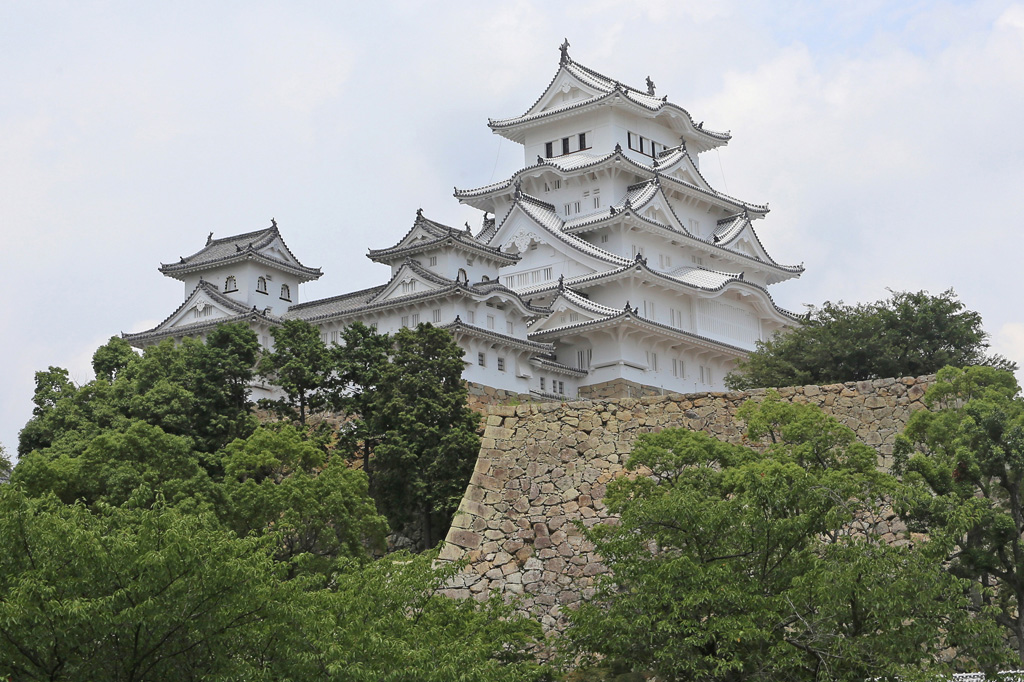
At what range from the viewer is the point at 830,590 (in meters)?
16.4

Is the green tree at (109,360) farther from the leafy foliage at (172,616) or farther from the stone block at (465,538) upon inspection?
the leafy foliage at (172,616)

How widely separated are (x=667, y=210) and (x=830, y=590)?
30745 mm

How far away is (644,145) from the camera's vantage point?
50.2 m

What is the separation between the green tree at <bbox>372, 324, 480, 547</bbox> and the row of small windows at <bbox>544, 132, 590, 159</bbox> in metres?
23.5

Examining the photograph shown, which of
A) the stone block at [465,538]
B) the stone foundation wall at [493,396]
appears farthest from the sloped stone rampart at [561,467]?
the stone foundation wall at [493,396]

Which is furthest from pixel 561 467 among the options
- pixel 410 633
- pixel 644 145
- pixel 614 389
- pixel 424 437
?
pixel 644 145

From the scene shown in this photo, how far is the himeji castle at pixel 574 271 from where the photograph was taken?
38344 millimetres

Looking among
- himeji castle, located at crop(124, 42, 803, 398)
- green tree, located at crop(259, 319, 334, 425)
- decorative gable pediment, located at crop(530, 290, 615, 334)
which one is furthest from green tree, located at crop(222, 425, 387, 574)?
decorative gable pediment, located at crop(530, 290, 615, 334)

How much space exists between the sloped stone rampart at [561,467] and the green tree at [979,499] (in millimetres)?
4659

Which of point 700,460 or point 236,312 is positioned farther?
point 236,312

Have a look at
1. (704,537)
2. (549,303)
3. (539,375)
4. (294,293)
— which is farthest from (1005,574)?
(294,293)

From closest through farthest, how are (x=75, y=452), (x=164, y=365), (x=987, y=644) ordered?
(x=987, y=644) → (x=75, y=452) → (x=164, y=365)

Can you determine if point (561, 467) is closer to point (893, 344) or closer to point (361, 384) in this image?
point (361, 384)

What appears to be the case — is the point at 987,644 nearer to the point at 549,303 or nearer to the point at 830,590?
the point at 830,590
